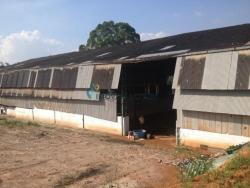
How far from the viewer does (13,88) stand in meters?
33.3

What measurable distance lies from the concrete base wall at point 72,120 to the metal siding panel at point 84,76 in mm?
2174

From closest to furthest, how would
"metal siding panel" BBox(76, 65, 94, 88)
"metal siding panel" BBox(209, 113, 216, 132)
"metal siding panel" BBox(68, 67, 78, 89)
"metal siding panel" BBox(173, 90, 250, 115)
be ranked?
"metal siding panel" BBox(173, 90, 250, 115) < "metal siding panel" BBox(209, 113, 216, 132) < "metal siding panel" BBox(76, 65, 94, 88) < "metal siding panel" BBox(68, 67, 78, 89)

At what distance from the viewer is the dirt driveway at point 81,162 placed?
12273mm

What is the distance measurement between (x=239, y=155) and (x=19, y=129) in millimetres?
17107

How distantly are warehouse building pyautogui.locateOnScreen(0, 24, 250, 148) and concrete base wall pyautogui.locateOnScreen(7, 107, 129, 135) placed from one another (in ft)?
0.19

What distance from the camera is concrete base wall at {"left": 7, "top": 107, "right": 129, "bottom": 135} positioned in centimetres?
2214

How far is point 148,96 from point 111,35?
1488 inches

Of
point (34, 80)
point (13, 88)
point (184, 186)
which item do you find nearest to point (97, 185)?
point (184, 186)

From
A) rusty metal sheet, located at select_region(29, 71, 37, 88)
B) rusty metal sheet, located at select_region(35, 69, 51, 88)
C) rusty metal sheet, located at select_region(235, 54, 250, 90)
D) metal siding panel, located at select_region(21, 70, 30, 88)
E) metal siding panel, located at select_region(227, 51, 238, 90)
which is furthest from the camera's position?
metal siding panel, located at select_region(21, 70, 30, 88)

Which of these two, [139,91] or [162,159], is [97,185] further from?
[139,91]

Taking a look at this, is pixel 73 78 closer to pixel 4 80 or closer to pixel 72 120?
pixel 72 120

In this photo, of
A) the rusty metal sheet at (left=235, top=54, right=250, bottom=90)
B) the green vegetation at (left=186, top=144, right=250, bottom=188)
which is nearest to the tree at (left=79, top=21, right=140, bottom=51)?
the rusty metal sheet at (left=235, top=54, right=250, bottom=90)

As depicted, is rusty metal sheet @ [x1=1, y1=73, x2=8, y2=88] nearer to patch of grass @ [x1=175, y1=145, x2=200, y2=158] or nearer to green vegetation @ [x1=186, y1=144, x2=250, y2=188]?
patch of grass @ [x1=175, y1=145, x2=200, y2=158]

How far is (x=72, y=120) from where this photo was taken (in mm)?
26016
